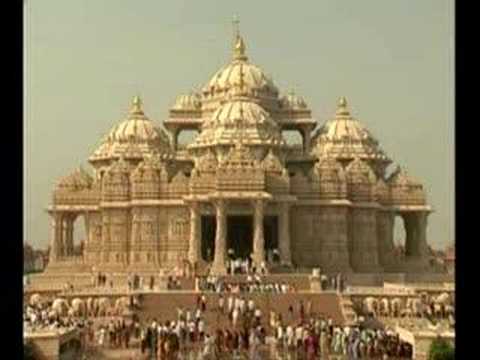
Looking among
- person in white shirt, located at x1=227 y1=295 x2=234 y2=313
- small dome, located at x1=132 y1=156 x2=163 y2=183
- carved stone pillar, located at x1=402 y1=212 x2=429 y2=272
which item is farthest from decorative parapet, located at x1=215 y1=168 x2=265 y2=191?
person in white shirt, located at x1=227 y1=295 x2=234 y2=313

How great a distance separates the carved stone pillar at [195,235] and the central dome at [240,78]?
921 centimetres

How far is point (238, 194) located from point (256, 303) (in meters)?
11.0

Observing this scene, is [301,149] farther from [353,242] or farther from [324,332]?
[324,332]

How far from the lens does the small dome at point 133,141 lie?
2132 inches

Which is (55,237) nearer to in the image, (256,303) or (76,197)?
(76,197)

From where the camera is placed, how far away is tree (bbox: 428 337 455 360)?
74.2 ft

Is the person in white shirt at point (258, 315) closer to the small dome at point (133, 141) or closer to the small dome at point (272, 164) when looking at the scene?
the small dome at point (272, 164)

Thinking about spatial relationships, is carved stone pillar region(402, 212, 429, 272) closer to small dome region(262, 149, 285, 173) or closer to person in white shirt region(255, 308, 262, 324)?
small dome region(262, 149, 285, 173)

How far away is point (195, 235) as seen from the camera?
45500mm

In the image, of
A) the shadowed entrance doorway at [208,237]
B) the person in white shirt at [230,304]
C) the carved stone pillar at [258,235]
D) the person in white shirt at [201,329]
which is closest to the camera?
the person in white shirt at [201,329]

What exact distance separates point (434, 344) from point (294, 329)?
5100mm

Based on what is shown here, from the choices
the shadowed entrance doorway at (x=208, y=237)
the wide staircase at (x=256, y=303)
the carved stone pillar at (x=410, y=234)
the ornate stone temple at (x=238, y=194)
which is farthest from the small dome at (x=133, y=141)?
the wide staircase at (x=256, y=303)

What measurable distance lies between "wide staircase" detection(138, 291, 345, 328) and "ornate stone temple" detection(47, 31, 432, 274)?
7.72m
